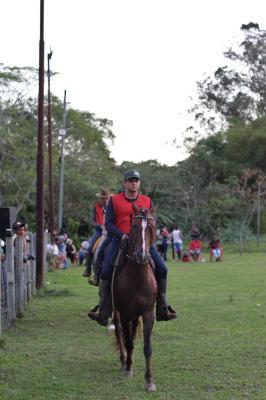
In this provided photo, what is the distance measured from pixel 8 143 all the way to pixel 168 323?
36082mm

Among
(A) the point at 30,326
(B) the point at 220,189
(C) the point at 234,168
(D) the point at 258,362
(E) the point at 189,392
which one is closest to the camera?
(E) the point at 189,392

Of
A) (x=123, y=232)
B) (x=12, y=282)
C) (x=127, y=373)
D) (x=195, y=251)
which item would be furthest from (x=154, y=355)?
(x=195, y=251)

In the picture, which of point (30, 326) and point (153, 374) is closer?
point (153, 374)

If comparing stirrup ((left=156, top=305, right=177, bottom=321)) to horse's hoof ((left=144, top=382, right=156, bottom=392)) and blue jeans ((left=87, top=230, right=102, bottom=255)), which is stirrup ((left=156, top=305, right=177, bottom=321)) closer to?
horse's hoof ((left=144, top=382, right=156, bottom=392))

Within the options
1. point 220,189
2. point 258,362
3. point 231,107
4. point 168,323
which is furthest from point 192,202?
point 258,362

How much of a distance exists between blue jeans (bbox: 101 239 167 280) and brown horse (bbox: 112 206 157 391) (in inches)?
7.9

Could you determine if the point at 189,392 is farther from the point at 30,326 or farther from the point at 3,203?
the point at 3,203

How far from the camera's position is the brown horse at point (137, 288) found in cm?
861

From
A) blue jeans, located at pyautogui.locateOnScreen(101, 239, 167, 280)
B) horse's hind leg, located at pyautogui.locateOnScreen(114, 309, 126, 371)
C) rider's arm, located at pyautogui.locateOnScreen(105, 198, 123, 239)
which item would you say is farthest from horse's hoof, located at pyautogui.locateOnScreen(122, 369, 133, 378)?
rider's arm, located at pyautogui.locateOnScreen(105, 198, 123, 239)

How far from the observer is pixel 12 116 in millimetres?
48250

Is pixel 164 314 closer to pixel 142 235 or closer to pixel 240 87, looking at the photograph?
pixel 142 235

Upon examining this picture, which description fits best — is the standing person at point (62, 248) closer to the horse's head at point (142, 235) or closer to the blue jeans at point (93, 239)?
the blue jeans at point (93, 239)

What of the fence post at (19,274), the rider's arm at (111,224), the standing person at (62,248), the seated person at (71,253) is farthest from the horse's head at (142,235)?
the seated person at (71,253)

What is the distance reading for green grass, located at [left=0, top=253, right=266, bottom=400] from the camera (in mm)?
8273
